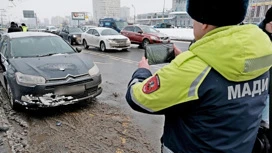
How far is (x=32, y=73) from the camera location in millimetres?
3938

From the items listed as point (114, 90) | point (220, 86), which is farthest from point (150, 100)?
point (114, 90)

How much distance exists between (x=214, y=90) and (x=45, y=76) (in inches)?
139

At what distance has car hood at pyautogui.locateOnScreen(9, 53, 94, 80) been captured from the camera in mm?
4002

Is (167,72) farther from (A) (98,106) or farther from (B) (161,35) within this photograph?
(B) (161,35)

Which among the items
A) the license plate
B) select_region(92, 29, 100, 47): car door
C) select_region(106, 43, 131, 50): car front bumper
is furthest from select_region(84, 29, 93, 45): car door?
the license plate

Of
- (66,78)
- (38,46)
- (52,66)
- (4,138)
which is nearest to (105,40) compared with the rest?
(38,46)

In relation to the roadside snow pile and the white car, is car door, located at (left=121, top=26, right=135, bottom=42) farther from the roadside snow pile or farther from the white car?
the roadside snow pile

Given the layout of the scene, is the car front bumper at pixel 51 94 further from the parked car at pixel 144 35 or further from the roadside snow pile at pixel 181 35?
the roadside snow pile at pixel 181 35

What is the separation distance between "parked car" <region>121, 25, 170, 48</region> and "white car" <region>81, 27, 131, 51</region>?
129 centimetres

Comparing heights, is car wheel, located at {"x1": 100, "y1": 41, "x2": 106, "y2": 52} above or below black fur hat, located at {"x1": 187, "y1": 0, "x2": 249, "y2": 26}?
below

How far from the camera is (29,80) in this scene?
3873 mm

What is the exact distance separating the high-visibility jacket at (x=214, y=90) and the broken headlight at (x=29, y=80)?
10.5 ft

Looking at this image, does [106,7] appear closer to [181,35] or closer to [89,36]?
[181,35]

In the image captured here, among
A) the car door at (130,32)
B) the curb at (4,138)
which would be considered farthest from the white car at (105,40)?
the curb at (4,138)
